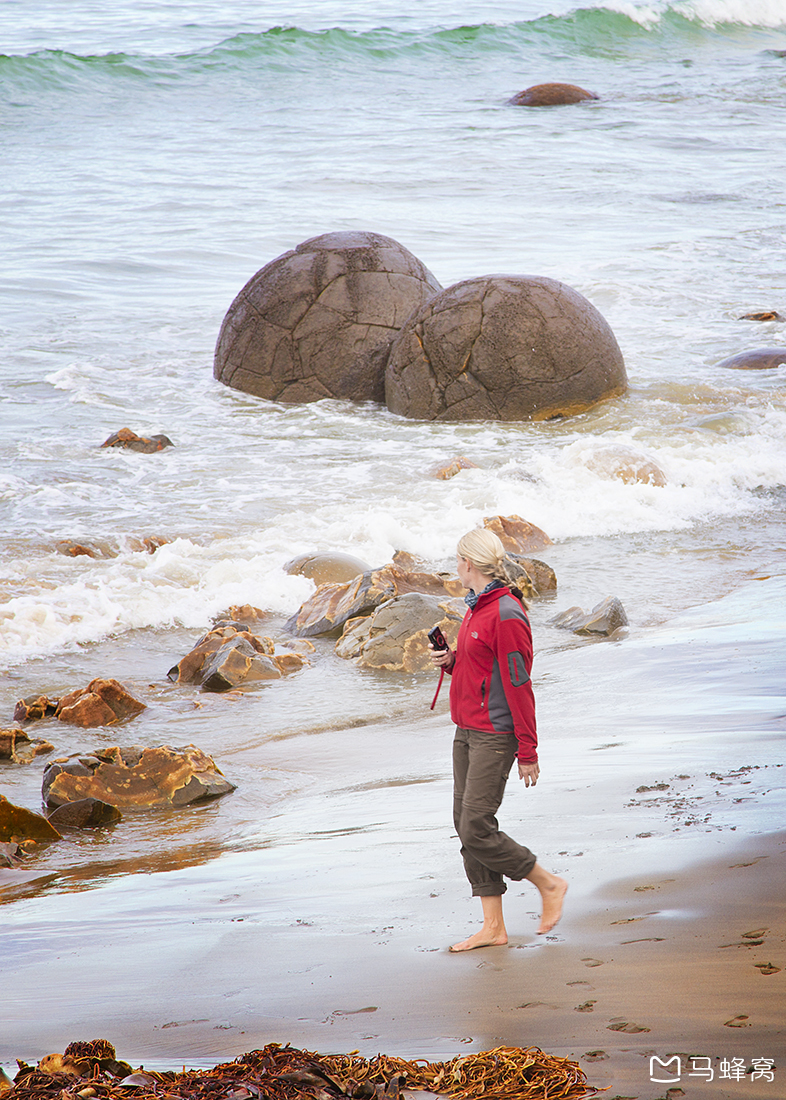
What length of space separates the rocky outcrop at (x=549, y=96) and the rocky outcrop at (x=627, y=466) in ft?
91.4

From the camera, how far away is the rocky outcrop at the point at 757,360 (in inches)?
515

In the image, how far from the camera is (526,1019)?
8.20 ft

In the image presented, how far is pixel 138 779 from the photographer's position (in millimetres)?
4773

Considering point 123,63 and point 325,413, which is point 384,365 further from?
point 123,63

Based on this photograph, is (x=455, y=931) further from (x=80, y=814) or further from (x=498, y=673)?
(x=80, y=814)

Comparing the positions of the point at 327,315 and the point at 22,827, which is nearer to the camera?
the point at 22,827

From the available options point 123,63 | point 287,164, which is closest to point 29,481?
point 287,164

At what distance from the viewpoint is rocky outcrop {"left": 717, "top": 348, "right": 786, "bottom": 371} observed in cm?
1307

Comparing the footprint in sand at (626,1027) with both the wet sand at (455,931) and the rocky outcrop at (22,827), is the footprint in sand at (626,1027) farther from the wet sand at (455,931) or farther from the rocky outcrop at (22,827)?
the rocky outcrop at (22,827)

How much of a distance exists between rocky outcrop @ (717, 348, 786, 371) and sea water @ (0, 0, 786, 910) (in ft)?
1.15

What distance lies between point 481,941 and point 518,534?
5.70 meters

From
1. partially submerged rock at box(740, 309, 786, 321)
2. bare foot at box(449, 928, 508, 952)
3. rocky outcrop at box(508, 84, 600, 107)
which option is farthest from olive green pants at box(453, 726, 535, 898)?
rocky outcrop at box(508, 84, 600, 107)
